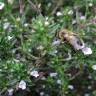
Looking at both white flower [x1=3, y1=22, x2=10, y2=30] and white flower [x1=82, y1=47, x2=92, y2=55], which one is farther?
white flower [x1=3, y1=22, x2=10, y2=30]

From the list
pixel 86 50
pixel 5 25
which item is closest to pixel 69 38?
pixel 86 50

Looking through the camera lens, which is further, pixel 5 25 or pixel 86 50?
pixel 5 25

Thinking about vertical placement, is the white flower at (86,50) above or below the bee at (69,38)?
below

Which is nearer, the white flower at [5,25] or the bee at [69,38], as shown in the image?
the bee at [69,38]

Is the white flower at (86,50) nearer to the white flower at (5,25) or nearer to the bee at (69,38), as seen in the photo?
the bee at (69,38)

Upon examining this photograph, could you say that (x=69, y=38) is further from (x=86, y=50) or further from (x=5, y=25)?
(x=5, y=25)

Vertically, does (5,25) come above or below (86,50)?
above

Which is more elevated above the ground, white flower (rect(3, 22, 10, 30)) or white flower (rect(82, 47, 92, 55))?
white flower (rect(3, 22, 10, 30))

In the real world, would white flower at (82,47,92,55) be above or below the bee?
below

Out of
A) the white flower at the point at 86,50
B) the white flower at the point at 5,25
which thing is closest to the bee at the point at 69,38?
the white flower at the point at 86,50

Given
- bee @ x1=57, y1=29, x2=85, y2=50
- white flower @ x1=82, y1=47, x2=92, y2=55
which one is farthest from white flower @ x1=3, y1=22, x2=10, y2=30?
white flower @ x1=82, y1=47, x2=92, y2=55

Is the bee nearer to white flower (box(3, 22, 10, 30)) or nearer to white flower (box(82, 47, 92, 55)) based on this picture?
white flower (box(82, 47, 92, 55))

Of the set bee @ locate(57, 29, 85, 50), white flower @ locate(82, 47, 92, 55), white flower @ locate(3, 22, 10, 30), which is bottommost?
white flower @ locate(82, 47, 92, 55)
